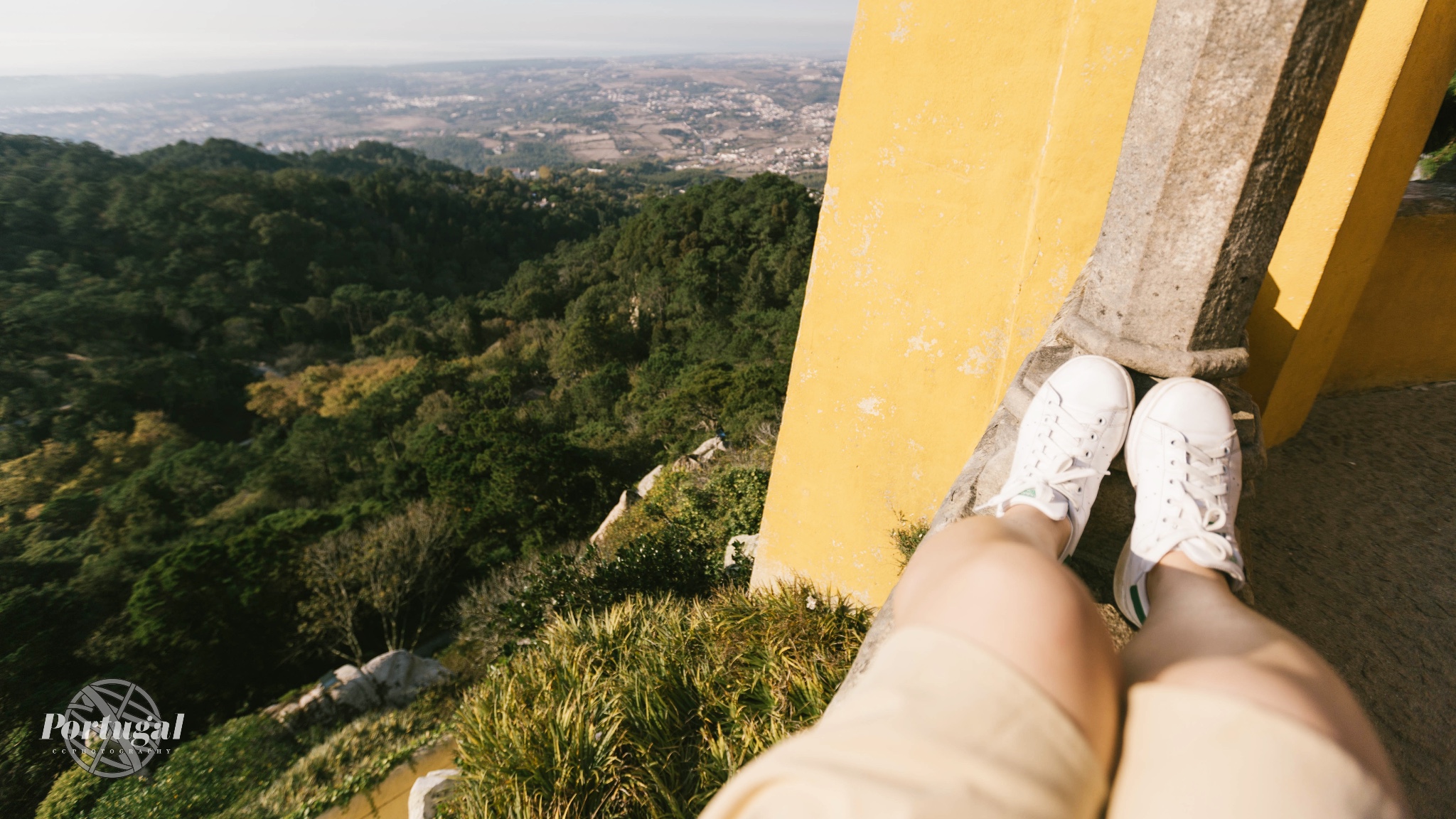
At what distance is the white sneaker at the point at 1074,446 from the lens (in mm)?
1693

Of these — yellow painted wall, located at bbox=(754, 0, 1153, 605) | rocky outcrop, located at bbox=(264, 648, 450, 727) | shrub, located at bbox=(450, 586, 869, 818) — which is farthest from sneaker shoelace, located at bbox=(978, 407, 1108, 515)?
rocky outcrop, located at bbox=(264, 648, 450, 727)

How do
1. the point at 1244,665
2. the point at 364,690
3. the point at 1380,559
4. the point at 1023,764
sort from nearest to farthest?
the point at 1023,764 < the point at 1244,665 < the point at 1380,559 < the point at 364,690

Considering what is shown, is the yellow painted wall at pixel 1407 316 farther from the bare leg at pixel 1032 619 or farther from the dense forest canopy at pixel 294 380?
the dense forest canopy at pixel 294 380

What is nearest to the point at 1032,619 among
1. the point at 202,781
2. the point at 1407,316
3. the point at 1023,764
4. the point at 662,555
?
the point at 1023,764

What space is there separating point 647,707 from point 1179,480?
86.3 inches

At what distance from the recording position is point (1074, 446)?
5.63ft

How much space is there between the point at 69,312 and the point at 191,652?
37.5m

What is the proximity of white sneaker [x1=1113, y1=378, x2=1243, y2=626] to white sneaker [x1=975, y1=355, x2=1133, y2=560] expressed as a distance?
0.26ft

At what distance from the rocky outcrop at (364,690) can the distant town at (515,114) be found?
48144 millimetres

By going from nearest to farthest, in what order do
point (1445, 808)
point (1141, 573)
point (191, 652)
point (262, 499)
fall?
point (1445, 808)
point (1141, 573)
point (191, 652)
point (262, 499)

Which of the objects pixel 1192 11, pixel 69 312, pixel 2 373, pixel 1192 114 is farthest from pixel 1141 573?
pixel 69 312

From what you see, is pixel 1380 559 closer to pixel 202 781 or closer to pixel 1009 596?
pixel 1009 596

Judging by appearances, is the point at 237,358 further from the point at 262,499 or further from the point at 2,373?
the point at 262,499

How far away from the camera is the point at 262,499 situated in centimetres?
2253
